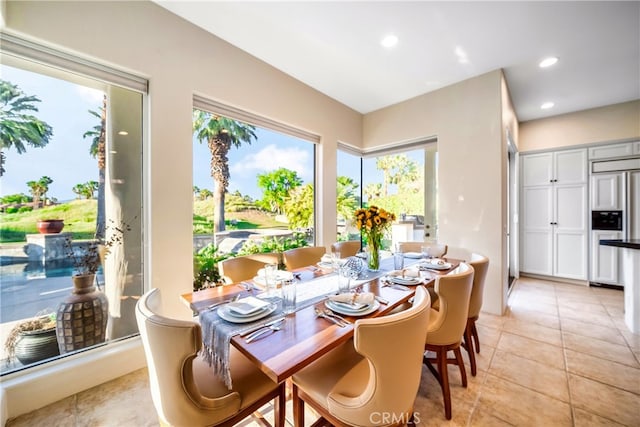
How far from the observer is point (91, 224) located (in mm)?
1912

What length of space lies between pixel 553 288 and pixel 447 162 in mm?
2923

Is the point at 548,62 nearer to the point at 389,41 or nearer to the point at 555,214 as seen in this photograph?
the point at 389,41

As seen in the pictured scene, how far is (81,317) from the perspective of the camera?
183 centimetres

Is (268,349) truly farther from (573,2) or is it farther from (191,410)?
(573,2)

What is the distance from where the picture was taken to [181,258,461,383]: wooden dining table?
2.96ft

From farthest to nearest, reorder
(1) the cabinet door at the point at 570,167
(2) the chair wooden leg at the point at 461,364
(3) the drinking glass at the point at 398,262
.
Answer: (1) the cabinet door at the point at 570,167, (3) the drinking glass at the point at 398,262, (2) the chair wooden leg at the point at 461,364

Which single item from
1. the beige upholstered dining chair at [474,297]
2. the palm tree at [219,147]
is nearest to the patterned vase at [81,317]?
the palm tree at [219,147]

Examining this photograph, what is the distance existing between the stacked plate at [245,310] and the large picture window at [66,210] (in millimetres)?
1295

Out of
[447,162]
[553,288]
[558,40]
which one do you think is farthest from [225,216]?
[553,288]

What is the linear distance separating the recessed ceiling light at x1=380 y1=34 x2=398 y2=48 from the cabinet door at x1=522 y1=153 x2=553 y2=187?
12.3ft

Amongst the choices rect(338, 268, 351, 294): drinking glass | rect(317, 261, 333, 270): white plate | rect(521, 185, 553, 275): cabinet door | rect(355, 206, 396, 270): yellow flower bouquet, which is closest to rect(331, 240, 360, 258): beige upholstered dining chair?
rect(317, 261, 333, 270): white plate

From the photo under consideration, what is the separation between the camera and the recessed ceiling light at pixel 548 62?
8.79 ft

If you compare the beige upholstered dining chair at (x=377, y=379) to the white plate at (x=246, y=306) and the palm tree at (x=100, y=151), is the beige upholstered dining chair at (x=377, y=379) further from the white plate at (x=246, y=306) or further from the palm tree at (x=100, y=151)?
the palm tree at (x=100, y=151)

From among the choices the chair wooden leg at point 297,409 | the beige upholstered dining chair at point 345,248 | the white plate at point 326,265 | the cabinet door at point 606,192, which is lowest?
the chair wooden leg at point 297,409
